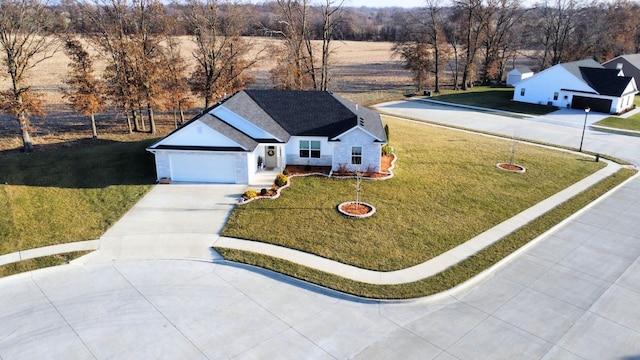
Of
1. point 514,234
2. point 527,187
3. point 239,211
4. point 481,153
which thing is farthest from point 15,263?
point 481,153

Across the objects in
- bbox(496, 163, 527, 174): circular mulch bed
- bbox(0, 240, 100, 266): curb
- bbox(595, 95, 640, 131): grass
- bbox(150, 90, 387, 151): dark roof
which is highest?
bbox(150, 90, 387, 151): dark roof

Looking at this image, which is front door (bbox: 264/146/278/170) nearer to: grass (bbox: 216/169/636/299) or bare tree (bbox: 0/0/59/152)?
grass (bbox: 216/169/636/299)

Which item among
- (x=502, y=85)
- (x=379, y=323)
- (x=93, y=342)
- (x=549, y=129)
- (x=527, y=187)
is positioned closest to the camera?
(x=93, y=342)

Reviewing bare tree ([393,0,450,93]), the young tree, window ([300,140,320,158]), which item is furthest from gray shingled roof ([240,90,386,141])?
bare tree ([393,0,450,93])

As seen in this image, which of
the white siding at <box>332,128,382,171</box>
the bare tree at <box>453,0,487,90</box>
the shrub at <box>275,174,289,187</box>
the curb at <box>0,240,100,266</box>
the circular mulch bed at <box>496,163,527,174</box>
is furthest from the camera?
the bare tree at <box>453,0,487,90</box>

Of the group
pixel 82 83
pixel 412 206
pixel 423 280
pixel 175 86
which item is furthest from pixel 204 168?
pixel 82 83

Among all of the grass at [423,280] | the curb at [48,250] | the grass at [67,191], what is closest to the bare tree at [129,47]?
the grass at [67,191]

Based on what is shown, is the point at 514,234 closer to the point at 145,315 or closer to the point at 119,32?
the point at 145,315
